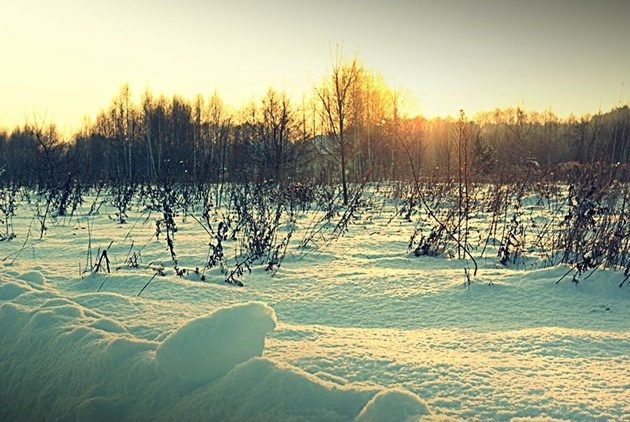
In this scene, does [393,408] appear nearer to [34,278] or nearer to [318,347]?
[318,347]

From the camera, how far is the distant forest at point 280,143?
13.2m

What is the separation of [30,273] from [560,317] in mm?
3817

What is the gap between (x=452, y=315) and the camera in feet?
8.59

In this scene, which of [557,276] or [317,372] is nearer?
[317,372]

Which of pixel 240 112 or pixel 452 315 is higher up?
pixel 240 112

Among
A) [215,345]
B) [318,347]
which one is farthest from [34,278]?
[318,347]

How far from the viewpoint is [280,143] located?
18.8 m

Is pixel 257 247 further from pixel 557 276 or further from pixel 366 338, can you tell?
pixel 557 276

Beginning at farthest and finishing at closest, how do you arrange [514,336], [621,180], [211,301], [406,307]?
[621,180], [211,301], [406,307], [514,336]

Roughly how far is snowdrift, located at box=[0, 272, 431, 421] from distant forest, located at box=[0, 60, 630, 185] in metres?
3.67

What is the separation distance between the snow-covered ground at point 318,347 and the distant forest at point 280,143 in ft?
7.54

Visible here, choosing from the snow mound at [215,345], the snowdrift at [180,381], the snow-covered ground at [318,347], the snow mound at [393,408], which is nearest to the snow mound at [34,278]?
the snow-covered ground at [318,347]

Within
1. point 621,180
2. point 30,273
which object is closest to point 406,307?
point 30,273

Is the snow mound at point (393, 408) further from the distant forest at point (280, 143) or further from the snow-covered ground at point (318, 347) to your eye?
the distant forest at point (280, 143)
